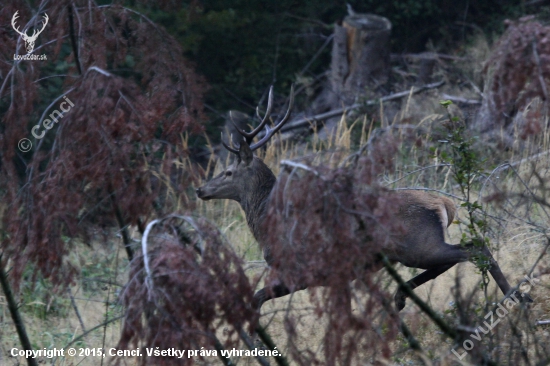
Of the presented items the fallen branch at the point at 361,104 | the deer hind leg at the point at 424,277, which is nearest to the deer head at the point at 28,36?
the deer hind leg at the point at 424,277

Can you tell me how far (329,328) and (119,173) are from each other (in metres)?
1.29

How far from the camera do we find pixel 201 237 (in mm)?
2939

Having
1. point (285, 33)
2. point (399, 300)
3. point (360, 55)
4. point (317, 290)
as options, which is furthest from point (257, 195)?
point (285, 33)

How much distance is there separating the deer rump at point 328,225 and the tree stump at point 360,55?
30.2 ft

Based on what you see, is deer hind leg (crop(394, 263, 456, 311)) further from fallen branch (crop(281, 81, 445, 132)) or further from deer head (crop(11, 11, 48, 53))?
fallen branch (crop(281, 81, 445, 132))

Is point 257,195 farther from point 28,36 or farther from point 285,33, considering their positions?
point 285,33

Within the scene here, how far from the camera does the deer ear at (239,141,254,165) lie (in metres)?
5.88

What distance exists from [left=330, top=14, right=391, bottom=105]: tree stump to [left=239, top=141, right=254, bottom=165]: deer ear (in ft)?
20.0

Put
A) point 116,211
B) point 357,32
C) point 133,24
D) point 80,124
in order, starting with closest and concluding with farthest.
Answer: point 80,124, point 116,211, point 133,24, point 357,32

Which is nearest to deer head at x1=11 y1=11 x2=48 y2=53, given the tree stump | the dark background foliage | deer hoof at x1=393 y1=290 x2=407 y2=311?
deer hoof at x1=393 y1=290 x2=407 y2=311

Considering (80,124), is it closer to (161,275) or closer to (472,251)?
(161,275)

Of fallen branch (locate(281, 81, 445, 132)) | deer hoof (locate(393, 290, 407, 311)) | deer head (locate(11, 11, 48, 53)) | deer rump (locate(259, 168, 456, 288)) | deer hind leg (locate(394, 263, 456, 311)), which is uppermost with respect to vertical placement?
deer head (locate(11, 11, 48, 53))

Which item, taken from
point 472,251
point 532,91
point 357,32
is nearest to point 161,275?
point 532,91

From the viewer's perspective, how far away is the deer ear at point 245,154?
5883 millimetres
